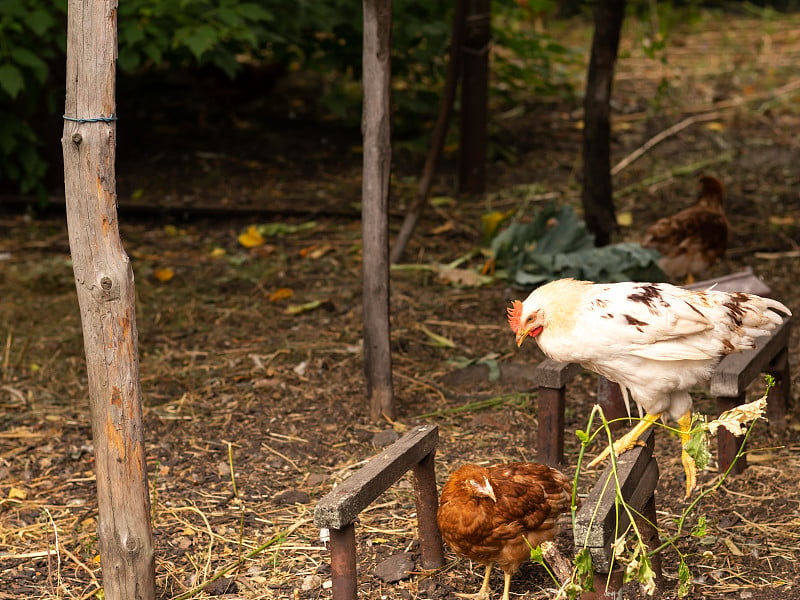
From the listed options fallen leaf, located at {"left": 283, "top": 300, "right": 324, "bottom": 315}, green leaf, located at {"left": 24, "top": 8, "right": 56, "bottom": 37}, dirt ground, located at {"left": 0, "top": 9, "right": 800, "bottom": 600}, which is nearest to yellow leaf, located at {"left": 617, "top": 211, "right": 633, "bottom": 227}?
dirt ground, located at {"left": 0, "top": 9, "right": 800, "bottom": 600}

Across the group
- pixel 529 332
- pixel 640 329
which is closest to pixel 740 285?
pixel 640 329

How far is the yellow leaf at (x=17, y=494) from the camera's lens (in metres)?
3.93

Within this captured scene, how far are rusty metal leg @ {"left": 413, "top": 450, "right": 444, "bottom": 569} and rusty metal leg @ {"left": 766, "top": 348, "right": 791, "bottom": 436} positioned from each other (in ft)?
6.19

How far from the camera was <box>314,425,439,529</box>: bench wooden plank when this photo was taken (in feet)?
9.30

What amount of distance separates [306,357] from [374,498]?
230cm

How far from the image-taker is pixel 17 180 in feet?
24.7

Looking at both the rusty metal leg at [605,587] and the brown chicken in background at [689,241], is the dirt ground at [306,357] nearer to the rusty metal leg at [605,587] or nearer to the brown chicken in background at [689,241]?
the brown chicken in background at [689,241]

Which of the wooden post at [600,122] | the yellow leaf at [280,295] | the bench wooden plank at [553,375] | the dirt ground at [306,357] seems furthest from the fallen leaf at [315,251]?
the bench wooden plank at [553,375]

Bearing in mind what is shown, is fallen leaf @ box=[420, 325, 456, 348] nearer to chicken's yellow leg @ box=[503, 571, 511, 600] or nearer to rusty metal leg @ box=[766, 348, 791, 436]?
rusty metal leg @ box=[766, 348, 791, 436]

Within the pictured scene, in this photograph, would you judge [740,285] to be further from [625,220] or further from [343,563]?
[343,563]

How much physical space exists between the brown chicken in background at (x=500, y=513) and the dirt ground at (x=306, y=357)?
0.76ft

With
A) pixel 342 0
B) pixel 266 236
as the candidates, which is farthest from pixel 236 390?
pixel 342 0

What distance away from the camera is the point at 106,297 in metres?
2.97

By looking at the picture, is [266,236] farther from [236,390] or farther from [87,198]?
[87,198]
